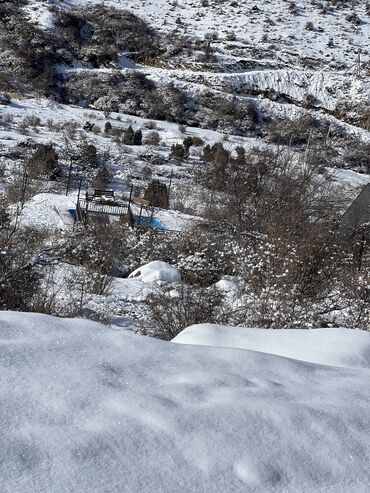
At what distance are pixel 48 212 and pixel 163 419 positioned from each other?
13921mm

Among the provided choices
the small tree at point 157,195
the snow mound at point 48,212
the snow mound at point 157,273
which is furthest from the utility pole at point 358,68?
the snow mound at point 157,273

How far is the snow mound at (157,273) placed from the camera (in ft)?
30.8

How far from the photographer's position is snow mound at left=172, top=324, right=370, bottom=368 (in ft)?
10.7

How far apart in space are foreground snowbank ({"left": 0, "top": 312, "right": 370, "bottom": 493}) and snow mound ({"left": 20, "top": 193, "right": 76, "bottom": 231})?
425 inches

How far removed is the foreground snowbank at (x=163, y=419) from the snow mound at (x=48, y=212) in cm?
1081

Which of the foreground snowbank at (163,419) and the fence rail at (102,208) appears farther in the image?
the fence rail at (102,208)

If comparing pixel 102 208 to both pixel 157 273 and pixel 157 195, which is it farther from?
pixel 157 273

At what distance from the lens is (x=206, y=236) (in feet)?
39.0

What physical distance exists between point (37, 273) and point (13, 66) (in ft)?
97.6

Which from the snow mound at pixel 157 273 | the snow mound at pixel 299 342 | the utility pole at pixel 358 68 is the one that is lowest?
the utility pole at pixel 358 68

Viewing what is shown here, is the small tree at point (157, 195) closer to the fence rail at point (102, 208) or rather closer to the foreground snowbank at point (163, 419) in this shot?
the fence rail at point (102, 208)

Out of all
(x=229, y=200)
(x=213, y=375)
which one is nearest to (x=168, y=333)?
(x=213, y=375)

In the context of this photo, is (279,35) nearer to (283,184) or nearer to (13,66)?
(13,66)

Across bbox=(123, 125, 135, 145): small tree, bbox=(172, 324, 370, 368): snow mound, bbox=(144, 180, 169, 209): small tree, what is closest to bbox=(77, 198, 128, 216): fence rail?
bbox=(144, 180, 169, 209): small tree
